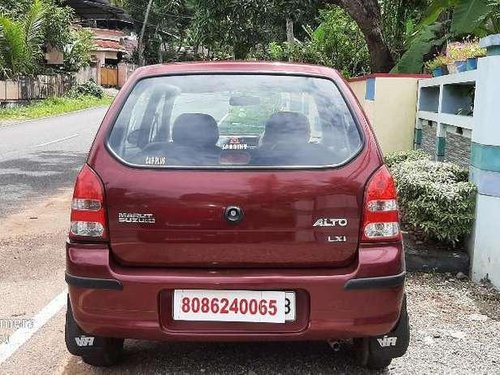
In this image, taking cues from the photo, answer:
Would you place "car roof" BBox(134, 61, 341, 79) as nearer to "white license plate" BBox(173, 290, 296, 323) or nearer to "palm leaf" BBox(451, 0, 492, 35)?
"white license plate" BBox(173, 290, 296, 323)

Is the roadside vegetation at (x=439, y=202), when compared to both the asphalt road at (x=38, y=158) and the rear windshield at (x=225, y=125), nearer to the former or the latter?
the rear windshield at (x=225, y=125)

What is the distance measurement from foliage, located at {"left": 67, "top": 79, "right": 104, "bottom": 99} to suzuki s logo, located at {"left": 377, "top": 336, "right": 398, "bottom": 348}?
35.1 meters

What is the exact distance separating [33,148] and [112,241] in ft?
40.7

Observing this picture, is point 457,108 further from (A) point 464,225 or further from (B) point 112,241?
(B) point 112,241

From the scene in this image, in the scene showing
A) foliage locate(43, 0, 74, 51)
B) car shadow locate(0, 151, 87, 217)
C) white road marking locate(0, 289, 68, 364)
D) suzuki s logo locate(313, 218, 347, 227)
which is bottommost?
white road marking locate(0, 289, 68, 364)

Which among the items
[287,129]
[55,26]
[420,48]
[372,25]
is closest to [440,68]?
[420,48]

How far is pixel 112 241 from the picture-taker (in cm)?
283

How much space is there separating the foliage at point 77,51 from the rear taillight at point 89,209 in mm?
35800

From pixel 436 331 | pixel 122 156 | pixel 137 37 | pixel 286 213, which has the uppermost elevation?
pixel 137 37

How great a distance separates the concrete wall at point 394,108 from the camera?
816cm

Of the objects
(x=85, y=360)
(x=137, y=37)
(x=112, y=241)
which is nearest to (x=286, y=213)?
(x=112, y=241)

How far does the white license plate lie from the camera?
2771 millimetres

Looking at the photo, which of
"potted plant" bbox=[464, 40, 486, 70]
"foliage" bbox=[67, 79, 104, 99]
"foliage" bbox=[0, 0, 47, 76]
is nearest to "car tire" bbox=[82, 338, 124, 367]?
"potted plant" bbox=[464, 40, 486, 70]

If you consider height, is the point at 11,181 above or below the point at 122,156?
below
